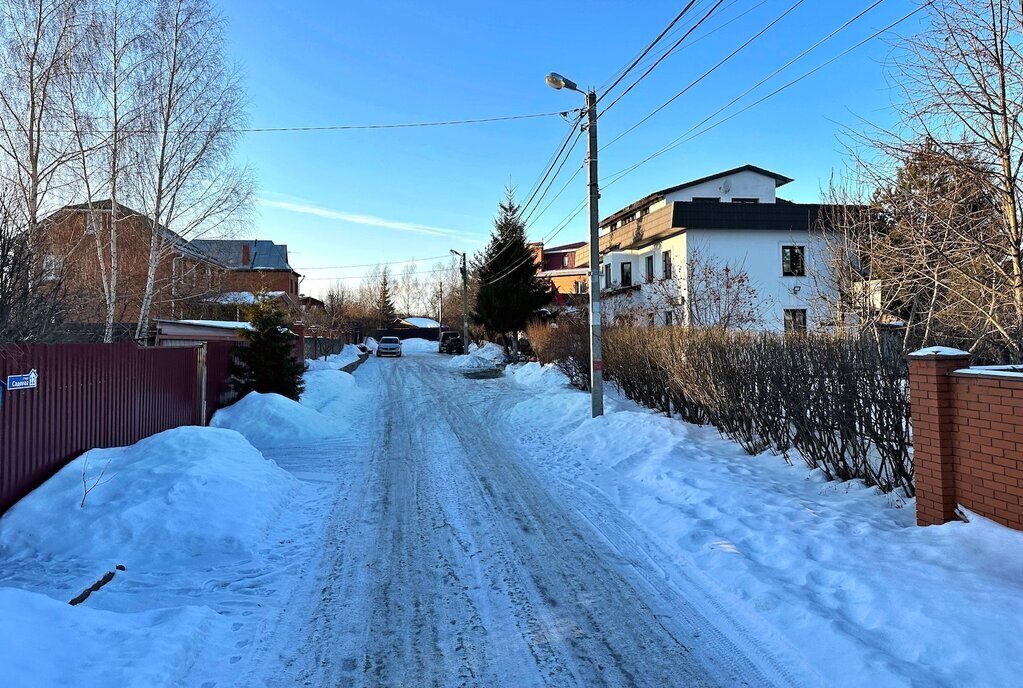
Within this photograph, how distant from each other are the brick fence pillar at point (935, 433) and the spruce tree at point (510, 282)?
29342mm

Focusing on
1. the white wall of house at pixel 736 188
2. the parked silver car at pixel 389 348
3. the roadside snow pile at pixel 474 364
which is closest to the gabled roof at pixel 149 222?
the roadside snow pile at pixel 474 364

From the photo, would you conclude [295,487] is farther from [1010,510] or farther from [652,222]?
[652,222]

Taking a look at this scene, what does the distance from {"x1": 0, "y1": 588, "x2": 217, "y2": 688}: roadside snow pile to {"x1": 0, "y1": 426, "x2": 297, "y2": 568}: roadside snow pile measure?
3.20 feet

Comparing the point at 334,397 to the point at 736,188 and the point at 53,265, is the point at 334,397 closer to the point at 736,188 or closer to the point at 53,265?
the point at 53,265

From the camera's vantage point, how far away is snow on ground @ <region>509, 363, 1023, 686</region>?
3414 mm

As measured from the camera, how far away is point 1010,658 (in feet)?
10.6

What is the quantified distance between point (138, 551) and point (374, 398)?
13.0 metres

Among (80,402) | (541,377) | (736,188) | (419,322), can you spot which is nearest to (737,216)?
(736,188)

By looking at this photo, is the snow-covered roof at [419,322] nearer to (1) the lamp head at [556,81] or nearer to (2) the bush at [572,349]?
(2) the bush at [572,349]

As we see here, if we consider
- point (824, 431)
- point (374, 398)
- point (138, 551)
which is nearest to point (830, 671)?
point (824, 431)

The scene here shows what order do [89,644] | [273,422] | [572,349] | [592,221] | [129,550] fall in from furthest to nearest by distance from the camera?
[572,349] → [592,221] → [273,422] → [129,550] → [89,644]

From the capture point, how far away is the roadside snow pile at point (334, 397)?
45.7 ft

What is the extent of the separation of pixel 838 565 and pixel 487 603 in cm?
268

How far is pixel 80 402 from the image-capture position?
7.02 metres
